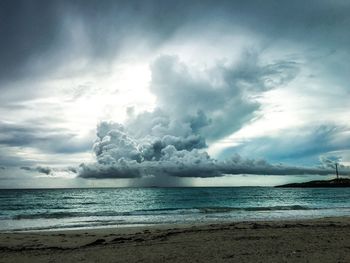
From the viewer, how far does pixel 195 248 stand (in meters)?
12.6

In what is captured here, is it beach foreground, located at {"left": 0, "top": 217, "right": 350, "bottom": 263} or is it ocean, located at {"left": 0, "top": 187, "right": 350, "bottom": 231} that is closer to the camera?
beach foreground, located at {"left": 0, "top": 217, "right": 350, "bottom": 263}

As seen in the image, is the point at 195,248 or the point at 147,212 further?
the point at 147,212

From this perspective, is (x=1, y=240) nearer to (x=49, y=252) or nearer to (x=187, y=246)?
(x=49, y=252)

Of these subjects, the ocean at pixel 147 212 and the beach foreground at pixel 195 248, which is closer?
the beach foreground at pixel 195 248

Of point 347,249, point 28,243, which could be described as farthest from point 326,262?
point 28,243

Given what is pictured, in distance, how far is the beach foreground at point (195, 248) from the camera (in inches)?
433

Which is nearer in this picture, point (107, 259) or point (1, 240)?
point (107, 259)

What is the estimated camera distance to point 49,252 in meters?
13.1

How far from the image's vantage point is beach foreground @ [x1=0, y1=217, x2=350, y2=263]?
10992 millimetres

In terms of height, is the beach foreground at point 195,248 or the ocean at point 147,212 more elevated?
the beach foreground at point 195,248

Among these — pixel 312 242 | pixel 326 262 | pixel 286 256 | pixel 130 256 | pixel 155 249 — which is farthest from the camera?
pixel 312 242

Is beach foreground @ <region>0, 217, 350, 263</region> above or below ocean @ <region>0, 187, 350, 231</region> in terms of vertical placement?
above

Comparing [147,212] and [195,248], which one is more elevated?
[195,248]

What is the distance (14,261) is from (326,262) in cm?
998
